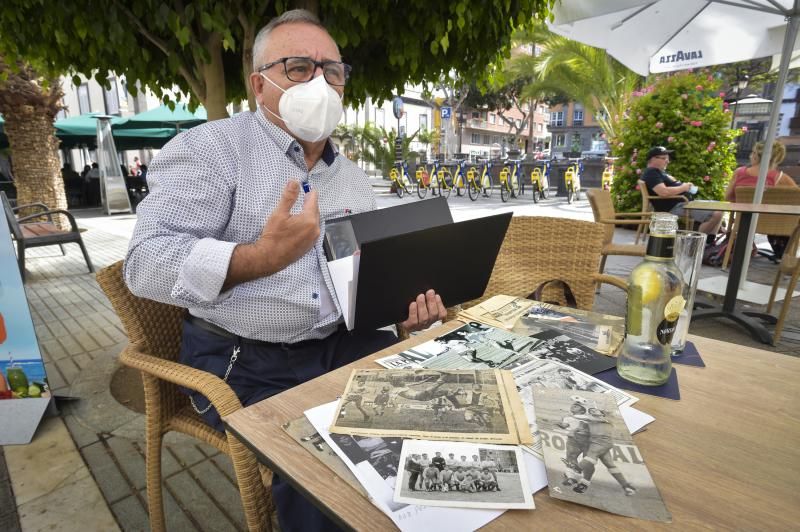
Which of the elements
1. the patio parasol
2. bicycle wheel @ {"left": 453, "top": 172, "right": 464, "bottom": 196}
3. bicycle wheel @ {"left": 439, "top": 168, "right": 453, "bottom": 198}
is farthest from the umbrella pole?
bicycle wheel @ {"left": 439, "top": 168, "right": 453, "bottom": 198}

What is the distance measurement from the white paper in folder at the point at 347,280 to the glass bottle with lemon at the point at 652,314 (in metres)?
0.61

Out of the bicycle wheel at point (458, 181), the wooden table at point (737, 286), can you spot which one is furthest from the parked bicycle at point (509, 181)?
the wooden table at point (737, 286)

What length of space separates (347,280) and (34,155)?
29.9 feet

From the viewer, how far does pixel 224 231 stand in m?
1.31

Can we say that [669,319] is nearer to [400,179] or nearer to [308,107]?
[308,107]

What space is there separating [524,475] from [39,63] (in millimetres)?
3154

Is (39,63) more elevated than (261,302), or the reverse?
(39,63)

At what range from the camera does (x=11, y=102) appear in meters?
7.11

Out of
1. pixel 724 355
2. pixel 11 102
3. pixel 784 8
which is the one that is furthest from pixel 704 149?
pixel 11 102

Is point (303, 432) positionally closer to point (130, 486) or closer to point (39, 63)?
point (130, 486)

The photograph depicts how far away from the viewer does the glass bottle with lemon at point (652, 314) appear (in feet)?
2.83

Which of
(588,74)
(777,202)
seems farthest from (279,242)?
(588,74)

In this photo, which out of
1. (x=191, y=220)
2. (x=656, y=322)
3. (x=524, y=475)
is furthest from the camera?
(x=191, y=220)

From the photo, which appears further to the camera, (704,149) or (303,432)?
(704,149)
